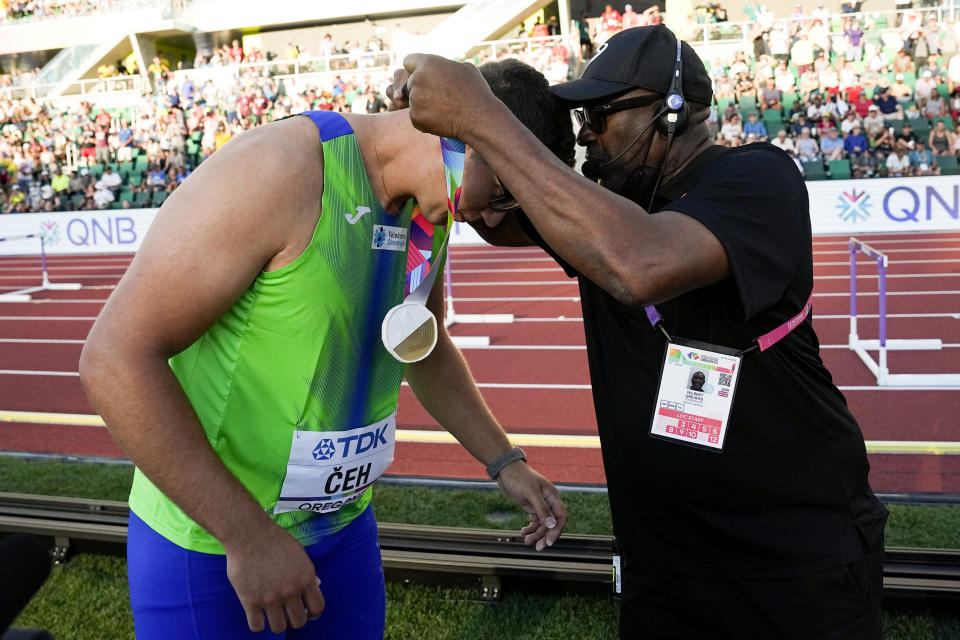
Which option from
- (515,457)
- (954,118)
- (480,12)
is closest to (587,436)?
(515,457)

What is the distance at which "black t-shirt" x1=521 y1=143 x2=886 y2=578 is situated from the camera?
175cm

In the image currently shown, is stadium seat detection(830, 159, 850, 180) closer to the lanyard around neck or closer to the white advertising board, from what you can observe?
the white advertising board

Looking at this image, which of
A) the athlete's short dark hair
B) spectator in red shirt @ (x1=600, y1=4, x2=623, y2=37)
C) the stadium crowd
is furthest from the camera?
spectator in red shirt @ (x1=600, y1=4, x2=623, y2=37)

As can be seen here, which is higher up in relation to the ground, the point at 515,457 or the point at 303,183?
the point at 303,183

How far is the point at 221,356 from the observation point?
1715 mm

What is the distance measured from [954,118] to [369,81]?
15.9 metres

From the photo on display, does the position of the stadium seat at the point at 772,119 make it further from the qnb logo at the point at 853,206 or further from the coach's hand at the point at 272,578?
the coach's hand at the point at 272,578

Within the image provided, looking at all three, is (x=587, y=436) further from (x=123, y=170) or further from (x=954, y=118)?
(x=123, y=170)

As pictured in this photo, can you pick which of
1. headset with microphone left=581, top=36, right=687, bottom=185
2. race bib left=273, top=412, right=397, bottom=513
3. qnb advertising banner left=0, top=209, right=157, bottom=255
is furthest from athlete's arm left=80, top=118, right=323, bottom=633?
qnb advertising banner left=0, top=209, right=157, bottom=255

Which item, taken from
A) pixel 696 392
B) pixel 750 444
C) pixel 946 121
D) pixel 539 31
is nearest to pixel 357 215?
pixel 696 392

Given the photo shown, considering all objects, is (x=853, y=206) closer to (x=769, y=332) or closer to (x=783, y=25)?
(x=783, y=25)

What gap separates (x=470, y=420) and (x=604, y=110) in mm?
925

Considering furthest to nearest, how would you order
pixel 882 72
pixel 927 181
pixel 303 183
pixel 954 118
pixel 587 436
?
pixel 882 72 < pixel 954 118 < pixel 927 181 < pixel 587 436 < pixel 303 183

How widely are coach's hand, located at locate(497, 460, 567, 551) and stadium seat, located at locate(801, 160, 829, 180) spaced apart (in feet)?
55.4
